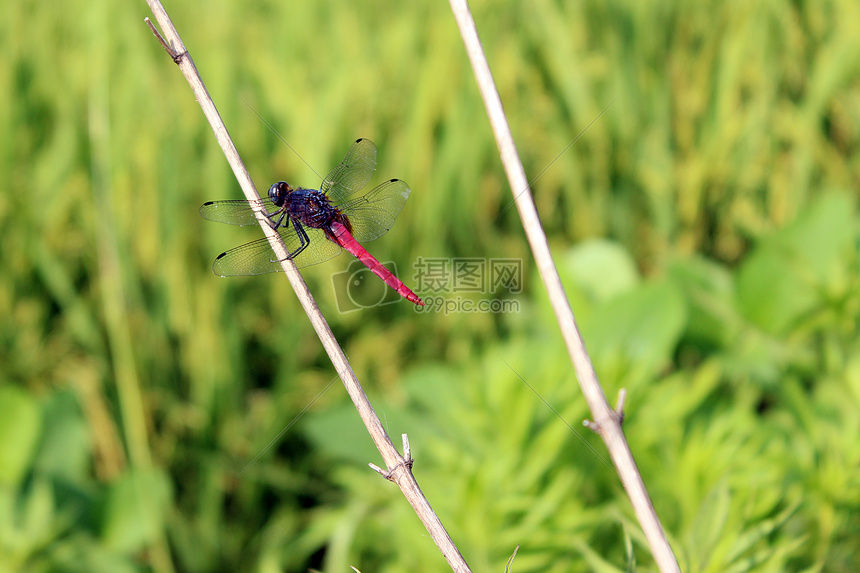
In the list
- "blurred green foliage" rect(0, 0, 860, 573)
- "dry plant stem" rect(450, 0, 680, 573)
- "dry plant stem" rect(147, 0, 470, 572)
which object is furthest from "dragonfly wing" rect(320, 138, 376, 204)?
"dry plant stem" rect(450, 0, 680, 573)

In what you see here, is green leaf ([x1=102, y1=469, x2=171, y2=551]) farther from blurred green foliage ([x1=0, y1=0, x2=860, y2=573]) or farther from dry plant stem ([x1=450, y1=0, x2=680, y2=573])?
dry plant stem ([x1=450, y1=0, x2=680, y2=573])

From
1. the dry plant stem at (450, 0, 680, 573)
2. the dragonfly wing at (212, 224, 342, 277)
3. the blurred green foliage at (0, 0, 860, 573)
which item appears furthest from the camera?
the dragonfly wing at (212, 224, 342, 277)

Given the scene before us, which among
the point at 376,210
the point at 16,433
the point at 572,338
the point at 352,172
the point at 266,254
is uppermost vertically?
the point at 352,172

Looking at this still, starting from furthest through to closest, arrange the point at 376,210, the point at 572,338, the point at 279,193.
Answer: the point at 376,210
the point at 279,193
the point at 572,338

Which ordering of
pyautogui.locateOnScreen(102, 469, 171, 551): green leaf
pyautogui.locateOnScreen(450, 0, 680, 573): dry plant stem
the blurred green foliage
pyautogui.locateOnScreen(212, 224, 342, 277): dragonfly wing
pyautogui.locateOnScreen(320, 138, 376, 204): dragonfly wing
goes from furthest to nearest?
pyautogui.locateOnScreen(320, 138, 376, 204): dragonfly wing
pyautogui.locateOnScreen(102, 469, 171, 551): green leaf
pyautogui.locateOnScreen(212, 224, 342, 277): dragonfly wing
the blurred green foliage
pyautogui.locateOnScreen(450, 0, 680, 573): dry plant stem

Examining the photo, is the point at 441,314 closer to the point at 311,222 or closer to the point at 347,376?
the point at 311,222

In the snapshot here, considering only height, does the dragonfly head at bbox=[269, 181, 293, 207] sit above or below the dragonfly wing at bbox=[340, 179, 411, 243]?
below

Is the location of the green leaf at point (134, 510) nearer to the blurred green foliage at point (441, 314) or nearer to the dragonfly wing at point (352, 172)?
the blurred green foliage at point (441, 314)

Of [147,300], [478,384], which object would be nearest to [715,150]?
[478,384]

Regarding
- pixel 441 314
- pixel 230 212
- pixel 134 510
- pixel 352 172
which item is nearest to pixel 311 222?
pixel 230 212
